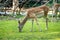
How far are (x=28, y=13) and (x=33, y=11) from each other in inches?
14.9

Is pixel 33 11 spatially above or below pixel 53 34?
above

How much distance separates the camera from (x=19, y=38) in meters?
12.2

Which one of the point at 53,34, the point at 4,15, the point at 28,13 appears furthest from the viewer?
the point at 4,15

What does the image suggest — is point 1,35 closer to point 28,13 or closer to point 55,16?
point 28,13

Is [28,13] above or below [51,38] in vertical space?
above

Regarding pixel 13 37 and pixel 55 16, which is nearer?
pixel 13 37

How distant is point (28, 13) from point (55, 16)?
6166 mm

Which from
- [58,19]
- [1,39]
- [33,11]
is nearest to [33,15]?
[33,11]

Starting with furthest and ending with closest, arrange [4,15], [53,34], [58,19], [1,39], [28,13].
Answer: [4,15], [58,19], [28,13], [53,34], [1,39]

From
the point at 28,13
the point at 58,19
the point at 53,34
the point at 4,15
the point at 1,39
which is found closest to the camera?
the point at 1,39

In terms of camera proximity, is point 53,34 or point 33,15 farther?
point 33,15

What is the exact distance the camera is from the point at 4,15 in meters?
23.9

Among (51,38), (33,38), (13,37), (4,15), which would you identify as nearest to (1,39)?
(13,37)

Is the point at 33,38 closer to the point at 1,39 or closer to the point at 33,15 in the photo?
the point at 1,39
